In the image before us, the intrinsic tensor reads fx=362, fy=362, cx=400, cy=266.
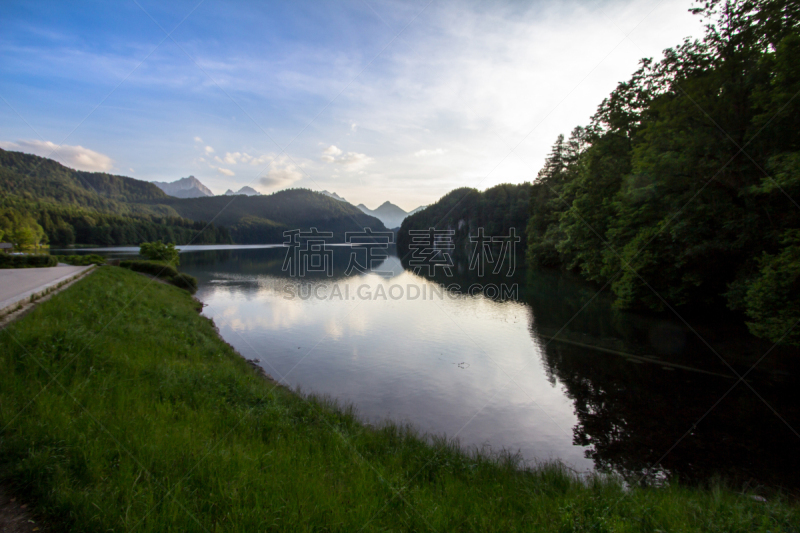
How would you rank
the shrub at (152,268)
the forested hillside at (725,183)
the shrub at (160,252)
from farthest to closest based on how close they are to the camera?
the shrub at (160,252), the shrub at (152,268), the forested hillside at (725,183)

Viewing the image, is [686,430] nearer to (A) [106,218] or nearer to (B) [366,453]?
(B) [366,453]

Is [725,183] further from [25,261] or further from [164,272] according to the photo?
[164,272]

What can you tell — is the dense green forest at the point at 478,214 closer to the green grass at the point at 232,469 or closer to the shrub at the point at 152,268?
the shrub at the point at 152,268

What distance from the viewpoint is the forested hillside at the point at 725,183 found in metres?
12.5

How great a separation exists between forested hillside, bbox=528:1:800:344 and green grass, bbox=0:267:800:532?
38.1 ft

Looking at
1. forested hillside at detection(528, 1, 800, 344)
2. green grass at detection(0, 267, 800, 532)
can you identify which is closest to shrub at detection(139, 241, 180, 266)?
green grass at detection(0, 267, 800, 532)

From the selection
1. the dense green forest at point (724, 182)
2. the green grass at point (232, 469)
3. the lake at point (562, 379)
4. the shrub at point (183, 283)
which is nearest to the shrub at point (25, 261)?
the shrub at point (183, 283)

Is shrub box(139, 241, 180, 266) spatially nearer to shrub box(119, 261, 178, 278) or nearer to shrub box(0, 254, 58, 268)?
shrub box(119, 261, 178, 278)

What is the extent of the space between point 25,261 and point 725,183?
38056 mm

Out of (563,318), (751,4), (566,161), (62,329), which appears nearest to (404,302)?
(563,318)

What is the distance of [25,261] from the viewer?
22.3 meters

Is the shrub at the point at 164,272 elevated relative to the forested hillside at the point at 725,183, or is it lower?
lower

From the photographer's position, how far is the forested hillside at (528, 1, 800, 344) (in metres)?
12.5

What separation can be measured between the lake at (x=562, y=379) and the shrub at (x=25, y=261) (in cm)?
1109
